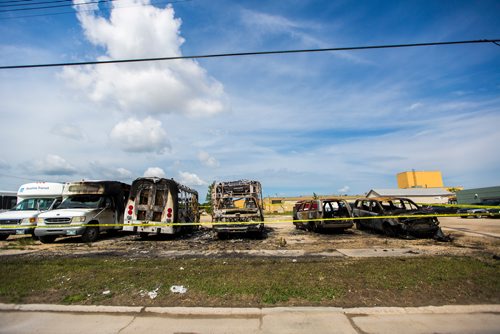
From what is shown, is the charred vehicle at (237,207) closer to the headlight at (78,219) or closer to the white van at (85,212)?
the white van at (85,212)

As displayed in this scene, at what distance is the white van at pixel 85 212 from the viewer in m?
11.6

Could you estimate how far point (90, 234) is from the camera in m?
12.4

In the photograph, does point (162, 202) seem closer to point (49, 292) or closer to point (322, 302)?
point (49, 292)

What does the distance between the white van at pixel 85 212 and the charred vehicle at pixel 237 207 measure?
446 centimetres

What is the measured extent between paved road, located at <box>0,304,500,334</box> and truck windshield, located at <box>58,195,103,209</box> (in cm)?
853

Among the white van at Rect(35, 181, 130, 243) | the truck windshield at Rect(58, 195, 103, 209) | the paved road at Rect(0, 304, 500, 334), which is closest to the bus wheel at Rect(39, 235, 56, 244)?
the white van at Rect(35, 181, 130, 243)

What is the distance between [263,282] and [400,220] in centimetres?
→ 802

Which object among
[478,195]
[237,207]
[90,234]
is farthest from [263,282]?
[478,195]

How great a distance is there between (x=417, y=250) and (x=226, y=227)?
22.1 feet

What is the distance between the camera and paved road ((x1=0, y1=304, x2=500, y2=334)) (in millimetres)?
4000

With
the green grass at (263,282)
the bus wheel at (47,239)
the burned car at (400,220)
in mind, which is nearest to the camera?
the green grass at (263,282)

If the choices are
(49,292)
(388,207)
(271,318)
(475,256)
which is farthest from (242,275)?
(388,207)

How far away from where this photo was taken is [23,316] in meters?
4.61

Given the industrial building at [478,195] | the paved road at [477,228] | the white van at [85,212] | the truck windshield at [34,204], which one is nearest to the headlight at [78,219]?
the white van at [85,212]
